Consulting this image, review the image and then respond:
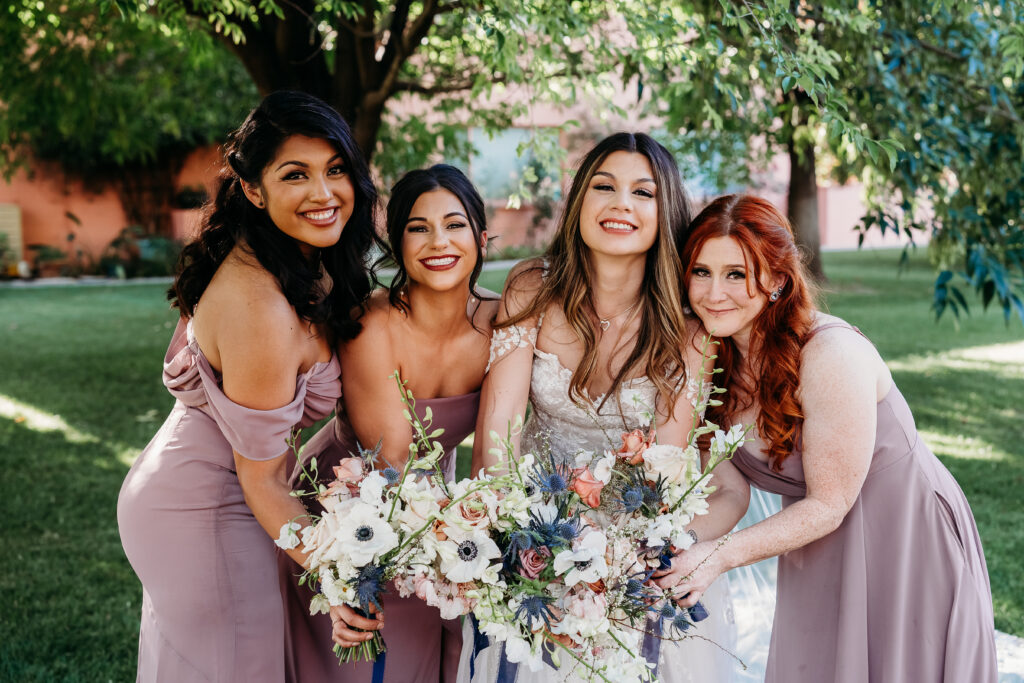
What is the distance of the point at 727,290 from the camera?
104 inches

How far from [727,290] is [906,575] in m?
1.04

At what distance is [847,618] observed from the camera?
264 cm

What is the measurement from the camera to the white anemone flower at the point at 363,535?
1.92 metres

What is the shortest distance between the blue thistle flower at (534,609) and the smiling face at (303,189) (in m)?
1.35

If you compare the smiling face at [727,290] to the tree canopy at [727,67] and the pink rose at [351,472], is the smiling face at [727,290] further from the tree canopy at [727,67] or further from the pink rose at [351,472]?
the pink rose at [351,472]

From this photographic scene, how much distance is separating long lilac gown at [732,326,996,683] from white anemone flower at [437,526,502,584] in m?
1.20

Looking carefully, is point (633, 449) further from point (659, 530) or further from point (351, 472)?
point (351, 472)

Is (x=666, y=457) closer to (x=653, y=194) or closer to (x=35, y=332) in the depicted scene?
(x=653, y=194)

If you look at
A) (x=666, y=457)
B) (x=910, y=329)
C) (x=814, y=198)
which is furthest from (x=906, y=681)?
(x=814, y=198)

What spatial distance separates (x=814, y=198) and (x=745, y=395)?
44.4 feet

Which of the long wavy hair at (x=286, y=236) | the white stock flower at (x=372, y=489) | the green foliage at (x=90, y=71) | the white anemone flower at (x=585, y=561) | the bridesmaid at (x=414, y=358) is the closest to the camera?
the white anemone flower at (x=585, y=561)

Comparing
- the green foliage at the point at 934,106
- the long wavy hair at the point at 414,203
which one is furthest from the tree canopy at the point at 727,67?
the long wavy hair at the point at 414,203

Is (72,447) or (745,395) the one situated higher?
(745,395)

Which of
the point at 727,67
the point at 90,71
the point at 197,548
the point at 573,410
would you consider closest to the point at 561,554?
the point at 573,410
